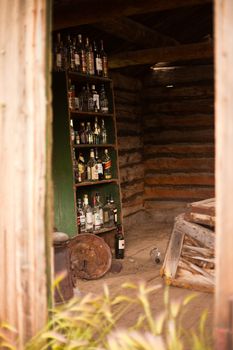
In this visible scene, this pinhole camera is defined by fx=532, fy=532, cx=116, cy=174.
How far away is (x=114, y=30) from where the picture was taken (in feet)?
22.3

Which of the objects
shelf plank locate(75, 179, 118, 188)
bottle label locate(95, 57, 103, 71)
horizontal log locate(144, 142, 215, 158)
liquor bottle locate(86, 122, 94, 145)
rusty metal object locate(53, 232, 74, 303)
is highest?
bottle label locate(95, 57, 103, 71)

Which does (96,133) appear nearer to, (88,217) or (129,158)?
(88,217)

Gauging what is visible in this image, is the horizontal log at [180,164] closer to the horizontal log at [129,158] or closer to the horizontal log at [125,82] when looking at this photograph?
the horizontal log at [129,158]

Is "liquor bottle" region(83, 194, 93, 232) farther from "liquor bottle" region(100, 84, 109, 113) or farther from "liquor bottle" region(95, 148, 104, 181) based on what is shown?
"liquor bottle" region(100, 84, 109, 113)

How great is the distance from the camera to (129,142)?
9.34 m

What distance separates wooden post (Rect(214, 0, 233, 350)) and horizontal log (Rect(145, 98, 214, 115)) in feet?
22.6

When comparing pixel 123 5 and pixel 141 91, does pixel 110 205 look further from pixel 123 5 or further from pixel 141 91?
pixel 141 91

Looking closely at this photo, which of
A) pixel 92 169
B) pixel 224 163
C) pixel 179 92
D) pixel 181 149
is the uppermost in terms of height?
pixel 179 92

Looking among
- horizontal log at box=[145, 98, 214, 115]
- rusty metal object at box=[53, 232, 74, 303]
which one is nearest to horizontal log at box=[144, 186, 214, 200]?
horizontal log at box=[145, 98, 214, 115]

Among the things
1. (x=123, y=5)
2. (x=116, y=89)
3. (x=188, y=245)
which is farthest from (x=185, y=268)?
(x=116, y=89)

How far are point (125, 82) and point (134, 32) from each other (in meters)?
2.11

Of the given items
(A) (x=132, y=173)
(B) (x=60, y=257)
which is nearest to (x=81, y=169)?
(B) (x=60, y=257)

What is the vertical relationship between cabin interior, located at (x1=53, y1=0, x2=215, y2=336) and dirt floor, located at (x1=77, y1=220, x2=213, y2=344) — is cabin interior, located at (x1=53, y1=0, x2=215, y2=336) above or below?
above

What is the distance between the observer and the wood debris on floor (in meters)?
5.19
